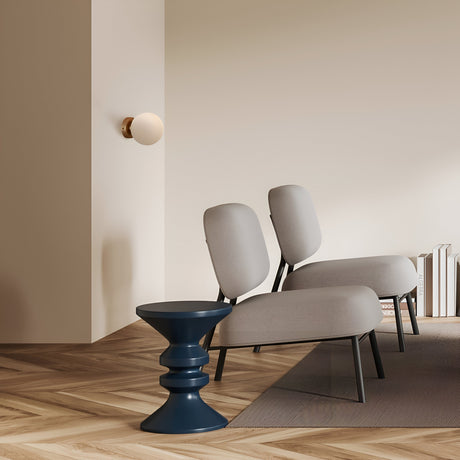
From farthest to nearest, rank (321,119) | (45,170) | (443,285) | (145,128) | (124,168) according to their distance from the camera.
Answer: (321,119) < (443,285) < (124,168) < (145,128) < (45,170)

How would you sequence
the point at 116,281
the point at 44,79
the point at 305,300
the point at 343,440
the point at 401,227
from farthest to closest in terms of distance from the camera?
the point at 401,227 < the point at 116,281 < the point at 44,79 < the point at 305,300 < the point at 343,440

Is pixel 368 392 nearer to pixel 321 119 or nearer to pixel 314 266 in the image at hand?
pixel 314 266

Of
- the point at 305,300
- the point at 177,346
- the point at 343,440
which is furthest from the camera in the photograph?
the point at 305,300

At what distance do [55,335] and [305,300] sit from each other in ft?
5.65

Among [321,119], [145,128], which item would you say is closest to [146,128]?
[145,128]

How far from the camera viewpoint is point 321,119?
4.98 meters

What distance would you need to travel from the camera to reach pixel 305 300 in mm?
2617

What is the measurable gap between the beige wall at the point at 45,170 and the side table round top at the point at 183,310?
5.05 feet

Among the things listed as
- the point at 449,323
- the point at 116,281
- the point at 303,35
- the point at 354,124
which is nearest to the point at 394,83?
the point at 354,124

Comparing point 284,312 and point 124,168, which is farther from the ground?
point 124,168

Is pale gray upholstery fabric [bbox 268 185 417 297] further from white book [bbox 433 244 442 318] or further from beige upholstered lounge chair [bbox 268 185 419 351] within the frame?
white book [bbox 433 244 442 318]

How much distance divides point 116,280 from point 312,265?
1.11m

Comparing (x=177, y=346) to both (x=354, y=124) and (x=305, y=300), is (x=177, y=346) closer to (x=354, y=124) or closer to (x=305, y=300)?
(x=305, y=300)

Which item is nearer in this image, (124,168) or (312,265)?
(312,265)
